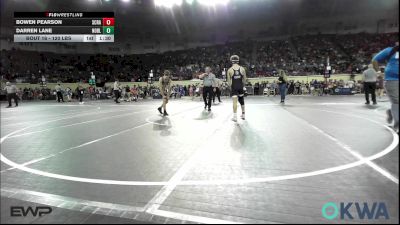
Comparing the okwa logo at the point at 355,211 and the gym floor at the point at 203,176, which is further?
the gym floor at the point at 203,176

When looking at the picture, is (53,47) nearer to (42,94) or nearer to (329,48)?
(42,94)

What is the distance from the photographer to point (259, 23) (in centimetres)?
4000

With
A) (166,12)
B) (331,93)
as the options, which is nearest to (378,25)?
(331,93)

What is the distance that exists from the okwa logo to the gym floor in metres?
0.04

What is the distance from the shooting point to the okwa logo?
8.89ft

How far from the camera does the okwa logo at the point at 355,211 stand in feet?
8.89
